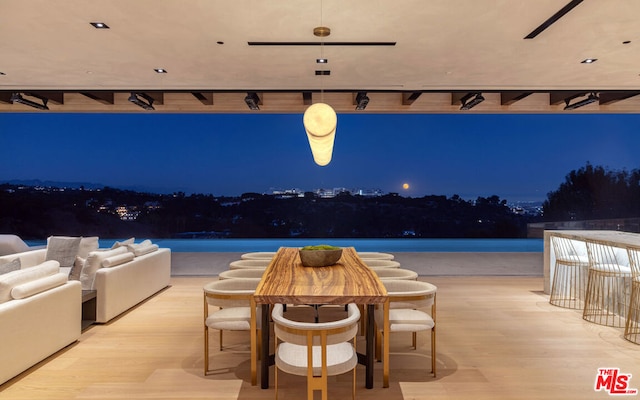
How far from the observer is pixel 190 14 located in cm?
336

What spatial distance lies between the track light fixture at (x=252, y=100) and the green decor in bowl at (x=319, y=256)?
3.49 m

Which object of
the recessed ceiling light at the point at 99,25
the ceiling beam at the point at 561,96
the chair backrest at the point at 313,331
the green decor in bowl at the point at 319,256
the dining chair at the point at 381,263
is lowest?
the chair backrest at the point at 313,331

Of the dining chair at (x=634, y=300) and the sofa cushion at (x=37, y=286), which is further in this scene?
the dining chair at (x=634, y=300)

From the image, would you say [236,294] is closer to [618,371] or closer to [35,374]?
[35,374]

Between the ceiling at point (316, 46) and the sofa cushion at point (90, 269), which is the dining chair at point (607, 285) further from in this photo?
the sofa cushion at point (90, 269)

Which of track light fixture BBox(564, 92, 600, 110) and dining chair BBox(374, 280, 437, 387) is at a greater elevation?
track light fixture BBox(564, 92, 600, 110)

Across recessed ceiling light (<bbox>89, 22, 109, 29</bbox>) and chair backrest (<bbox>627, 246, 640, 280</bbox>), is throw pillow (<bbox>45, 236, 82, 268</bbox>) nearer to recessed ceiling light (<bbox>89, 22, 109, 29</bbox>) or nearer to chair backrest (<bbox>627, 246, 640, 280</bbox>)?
recessed ceiling light (<bbox>89, 22, 109, 29</bbox>)

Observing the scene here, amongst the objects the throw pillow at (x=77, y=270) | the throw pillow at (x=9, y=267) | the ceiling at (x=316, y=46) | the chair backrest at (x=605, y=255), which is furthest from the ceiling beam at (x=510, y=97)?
the throw pillow at (x=9, y=267)

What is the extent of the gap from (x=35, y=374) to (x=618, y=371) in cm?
450

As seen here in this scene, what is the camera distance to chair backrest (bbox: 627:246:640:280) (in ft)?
12.7

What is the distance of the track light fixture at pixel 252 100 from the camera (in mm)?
6216

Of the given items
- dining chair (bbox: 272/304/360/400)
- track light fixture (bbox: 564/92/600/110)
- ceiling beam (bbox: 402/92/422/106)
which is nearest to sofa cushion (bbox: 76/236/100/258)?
dining chair (bbox: 272/304/360/400)

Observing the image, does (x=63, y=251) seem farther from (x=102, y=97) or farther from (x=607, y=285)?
(x=607, y=285)

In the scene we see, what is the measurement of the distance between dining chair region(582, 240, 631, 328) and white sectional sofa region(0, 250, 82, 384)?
5185mm
